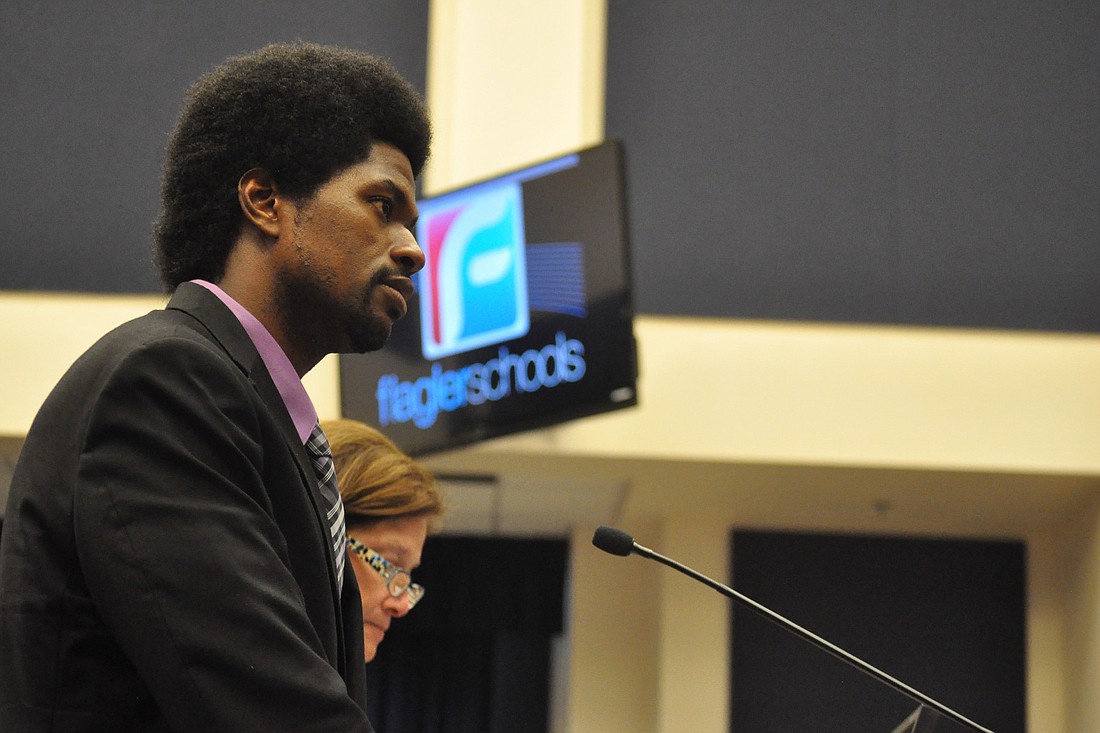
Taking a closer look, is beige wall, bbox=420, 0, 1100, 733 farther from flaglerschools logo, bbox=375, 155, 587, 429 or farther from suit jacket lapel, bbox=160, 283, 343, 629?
suit jacket lapel, bbox=160, 283, 343, 629

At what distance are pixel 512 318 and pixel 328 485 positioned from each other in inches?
129

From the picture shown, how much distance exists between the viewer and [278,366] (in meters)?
1.27

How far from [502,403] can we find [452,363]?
0.21 metres

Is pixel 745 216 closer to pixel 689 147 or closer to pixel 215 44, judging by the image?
pixel 689 147

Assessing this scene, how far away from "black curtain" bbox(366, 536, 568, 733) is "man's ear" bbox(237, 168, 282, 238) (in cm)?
520

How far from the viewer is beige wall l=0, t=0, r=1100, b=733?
5.17 meters

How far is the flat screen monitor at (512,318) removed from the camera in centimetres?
440

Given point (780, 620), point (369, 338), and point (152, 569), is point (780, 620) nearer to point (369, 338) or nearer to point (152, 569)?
point (369, 338)

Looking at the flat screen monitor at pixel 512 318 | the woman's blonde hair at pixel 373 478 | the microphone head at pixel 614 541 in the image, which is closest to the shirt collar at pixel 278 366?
the microphone head at pixel 614 541

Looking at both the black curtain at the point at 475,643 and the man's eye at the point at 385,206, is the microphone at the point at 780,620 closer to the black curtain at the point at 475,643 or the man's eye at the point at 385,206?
the man's eye at the point at 385,206

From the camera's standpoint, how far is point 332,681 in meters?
1.06

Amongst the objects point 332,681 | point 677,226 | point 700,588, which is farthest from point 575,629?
point 332,681

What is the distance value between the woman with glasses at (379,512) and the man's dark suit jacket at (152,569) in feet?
3.34

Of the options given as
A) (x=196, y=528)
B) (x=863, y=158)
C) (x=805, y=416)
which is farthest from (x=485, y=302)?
(x=196, y=528)
